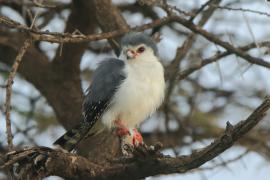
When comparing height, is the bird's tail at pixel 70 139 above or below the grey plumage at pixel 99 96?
below

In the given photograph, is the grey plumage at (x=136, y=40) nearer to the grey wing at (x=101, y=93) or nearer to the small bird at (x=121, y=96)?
the small bird at (x=121, y=96)

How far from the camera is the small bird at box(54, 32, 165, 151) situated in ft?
14.5

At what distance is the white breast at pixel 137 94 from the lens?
441cm

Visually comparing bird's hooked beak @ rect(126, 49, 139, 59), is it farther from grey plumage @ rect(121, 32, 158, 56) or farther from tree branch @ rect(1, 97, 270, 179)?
tree branch @ rect(1, 97, 270, 179)

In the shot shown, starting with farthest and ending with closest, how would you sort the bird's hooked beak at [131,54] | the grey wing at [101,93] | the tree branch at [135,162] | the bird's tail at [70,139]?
the bird's hooked beak at [131,54] → the grey wing at [101,93] → the bird's tail at [70,139] → the tree branch at [135,162]

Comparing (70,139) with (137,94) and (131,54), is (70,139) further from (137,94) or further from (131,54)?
(131,54)

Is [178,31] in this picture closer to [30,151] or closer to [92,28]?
[92,28]

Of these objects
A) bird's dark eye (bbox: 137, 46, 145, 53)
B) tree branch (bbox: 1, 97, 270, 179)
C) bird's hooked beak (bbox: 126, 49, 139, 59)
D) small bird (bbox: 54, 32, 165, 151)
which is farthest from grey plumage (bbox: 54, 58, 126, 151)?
tree branch (bbox: 1, 97, 270, 179)

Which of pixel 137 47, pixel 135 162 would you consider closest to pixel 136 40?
pixel 137 47

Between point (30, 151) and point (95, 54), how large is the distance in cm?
297

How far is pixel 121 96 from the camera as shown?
4.41 metres

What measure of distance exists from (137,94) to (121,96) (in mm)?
113

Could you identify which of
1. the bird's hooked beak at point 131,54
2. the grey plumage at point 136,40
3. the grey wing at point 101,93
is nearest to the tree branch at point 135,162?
the grey wing at point 101,93

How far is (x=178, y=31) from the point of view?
6059 mm
